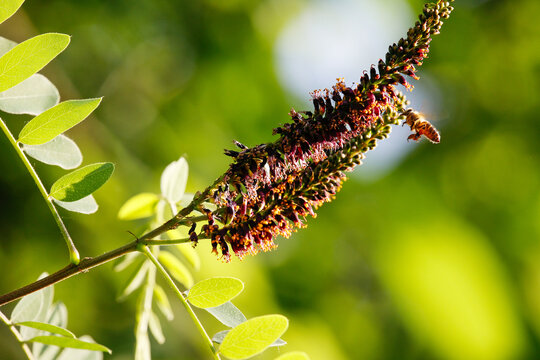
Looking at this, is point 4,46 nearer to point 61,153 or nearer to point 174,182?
point 61,153

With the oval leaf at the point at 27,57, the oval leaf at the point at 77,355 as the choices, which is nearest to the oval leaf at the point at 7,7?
the oval leaf at the point at 27,57

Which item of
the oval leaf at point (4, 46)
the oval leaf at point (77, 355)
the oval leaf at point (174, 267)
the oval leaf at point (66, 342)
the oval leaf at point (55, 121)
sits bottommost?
the oval leaf at point (66, 342)

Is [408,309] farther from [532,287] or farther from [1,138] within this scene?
[1,138]

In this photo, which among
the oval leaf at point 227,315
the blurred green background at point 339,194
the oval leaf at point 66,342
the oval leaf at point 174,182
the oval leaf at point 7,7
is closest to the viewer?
the oval leaf at point 66,342

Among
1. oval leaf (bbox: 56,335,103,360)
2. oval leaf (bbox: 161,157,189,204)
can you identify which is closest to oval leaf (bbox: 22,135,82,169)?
oval leaf (bbox: 161,157,189,204)

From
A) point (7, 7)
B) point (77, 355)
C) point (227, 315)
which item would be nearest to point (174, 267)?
point (77, 355)

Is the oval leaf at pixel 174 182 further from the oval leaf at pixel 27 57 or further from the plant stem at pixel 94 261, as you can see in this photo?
the oval leaf at pixel 27 57

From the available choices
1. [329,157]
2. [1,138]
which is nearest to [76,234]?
[1,138]
